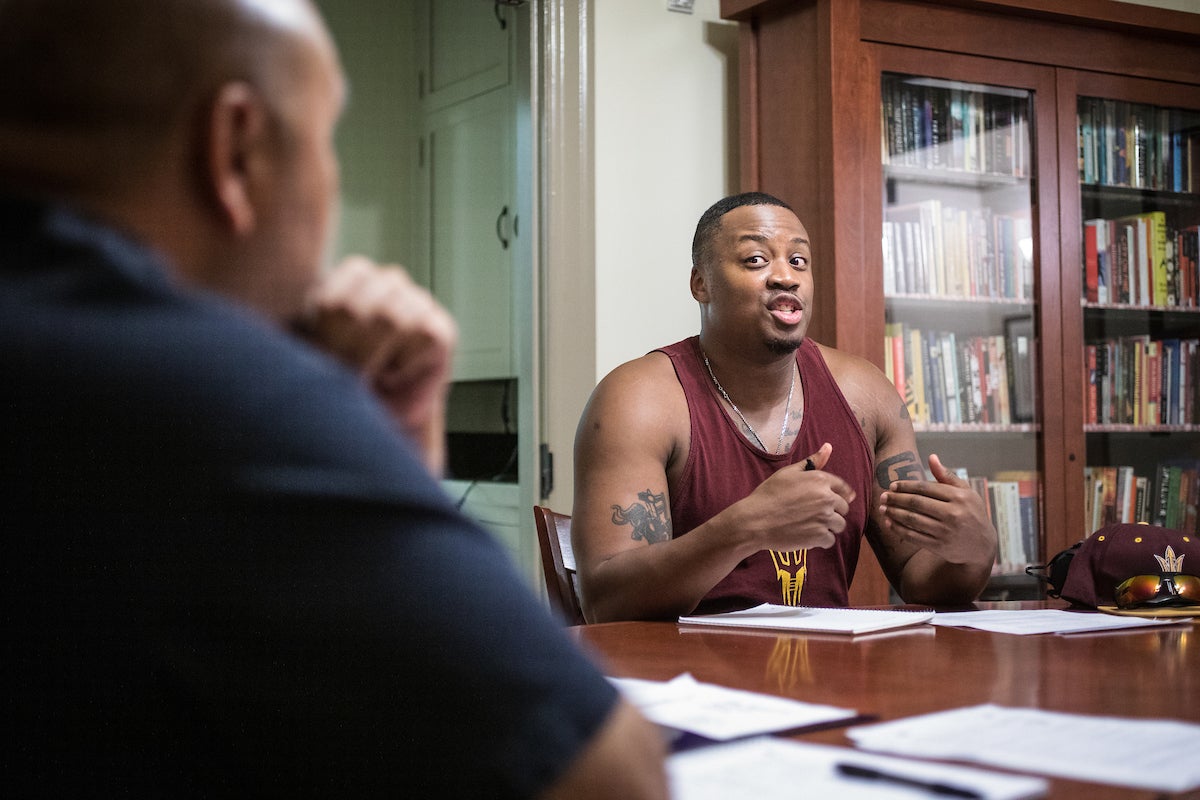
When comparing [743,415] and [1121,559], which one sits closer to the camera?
[1121,559]

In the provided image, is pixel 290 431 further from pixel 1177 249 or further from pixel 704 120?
pixel 1177 249

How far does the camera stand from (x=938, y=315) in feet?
10.9

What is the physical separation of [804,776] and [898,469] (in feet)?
4.94

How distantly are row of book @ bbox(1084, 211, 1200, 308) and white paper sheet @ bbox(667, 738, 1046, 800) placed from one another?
3057 millimetres

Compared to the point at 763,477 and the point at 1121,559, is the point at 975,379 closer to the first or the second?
the point at 763,477

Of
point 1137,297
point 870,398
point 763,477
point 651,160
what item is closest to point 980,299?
point 1137,297

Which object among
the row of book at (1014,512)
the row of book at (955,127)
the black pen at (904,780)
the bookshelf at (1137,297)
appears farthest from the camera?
the bookshelf at (1137,297)

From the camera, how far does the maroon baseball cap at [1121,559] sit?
1.70 meters

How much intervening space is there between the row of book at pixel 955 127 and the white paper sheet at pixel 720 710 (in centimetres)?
247

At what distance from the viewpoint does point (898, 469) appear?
2156 mm

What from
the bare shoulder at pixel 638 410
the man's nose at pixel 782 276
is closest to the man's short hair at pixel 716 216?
the man's nose at pixel 782 276

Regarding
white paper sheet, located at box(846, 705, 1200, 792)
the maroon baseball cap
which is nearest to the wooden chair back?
the maroon baseball cap

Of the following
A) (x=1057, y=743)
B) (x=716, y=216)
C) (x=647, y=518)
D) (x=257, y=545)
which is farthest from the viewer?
(x=716, y=216)

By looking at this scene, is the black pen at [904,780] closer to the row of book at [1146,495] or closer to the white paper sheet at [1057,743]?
the white paper sheet at [1057,743]
